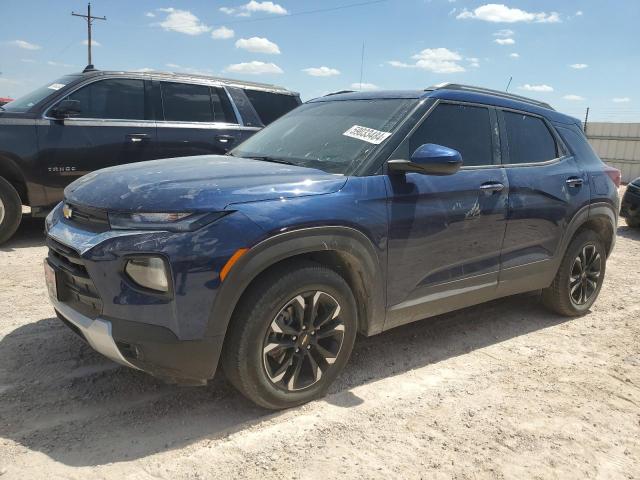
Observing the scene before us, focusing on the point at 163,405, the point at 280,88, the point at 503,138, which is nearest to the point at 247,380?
the point at 163,405

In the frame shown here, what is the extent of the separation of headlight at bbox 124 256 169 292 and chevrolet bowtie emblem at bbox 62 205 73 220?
26.3 inches

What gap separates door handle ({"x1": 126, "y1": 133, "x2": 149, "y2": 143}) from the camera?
636 cm

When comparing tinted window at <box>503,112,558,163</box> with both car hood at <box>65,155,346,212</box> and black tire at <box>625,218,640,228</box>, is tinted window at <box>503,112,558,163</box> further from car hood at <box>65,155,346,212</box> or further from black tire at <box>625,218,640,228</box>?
black tire at <box>625,218,640,228</box>

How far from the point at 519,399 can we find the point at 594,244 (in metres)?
2.10

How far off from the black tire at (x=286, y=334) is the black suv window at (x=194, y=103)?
4627mm

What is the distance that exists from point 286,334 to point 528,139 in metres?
A: 2.60

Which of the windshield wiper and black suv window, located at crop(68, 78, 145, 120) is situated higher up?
black suv window, located at crop(68, 78, 145, 120)

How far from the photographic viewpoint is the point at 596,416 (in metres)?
3.06

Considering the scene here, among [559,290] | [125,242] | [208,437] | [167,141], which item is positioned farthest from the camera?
[167,141]

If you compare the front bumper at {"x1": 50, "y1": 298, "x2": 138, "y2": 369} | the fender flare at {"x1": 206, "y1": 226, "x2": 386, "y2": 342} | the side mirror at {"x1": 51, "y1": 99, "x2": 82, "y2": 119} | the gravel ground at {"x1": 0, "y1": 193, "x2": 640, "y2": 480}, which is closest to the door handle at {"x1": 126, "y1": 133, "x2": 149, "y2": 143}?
the side mirror at {"x1": 51, "y1": 99, "x2": 82, "y2": 119}

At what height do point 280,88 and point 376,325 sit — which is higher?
point 280,88

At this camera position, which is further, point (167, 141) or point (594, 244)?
point (167, 141)

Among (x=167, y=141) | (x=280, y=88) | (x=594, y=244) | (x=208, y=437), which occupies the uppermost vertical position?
(x=280, y=88)

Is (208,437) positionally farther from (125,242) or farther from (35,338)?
(35,338)
